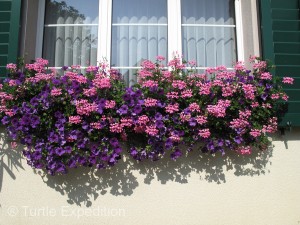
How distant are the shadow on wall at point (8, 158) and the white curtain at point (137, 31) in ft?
4.31

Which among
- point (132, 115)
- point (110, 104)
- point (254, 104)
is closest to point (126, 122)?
point (132, 115)

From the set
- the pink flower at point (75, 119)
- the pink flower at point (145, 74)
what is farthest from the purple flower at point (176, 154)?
the pink flower at point (75, 119)

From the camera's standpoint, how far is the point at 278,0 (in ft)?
10.4

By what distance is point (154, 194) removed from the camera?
2904mm

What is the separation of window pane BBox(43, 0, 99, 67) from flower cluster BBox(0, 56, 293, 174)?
2.05 ft

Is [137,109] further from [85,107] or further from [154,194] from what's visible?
[154,194]

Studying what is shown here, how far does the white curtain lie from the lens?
11.6 feet

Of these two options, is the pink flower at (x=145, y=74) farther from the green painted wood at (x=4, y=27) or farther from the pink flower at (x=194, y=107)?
the green painted wood at (x=4, y=27)

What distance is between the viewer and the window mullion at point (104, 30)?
11.2ft

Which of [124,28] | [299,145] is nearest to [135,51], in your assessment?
[124,28]

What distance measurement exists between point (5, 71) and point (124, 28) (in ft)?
4.34

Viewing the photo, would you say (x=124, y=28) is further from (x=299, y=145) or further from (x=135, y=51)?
(x=299, y=145)

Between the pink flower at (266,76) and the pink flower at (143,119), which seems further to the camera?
the pink flower at (266,76)

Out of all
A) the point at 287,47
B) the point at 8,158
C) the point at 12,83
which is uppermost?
the point at 287,47
